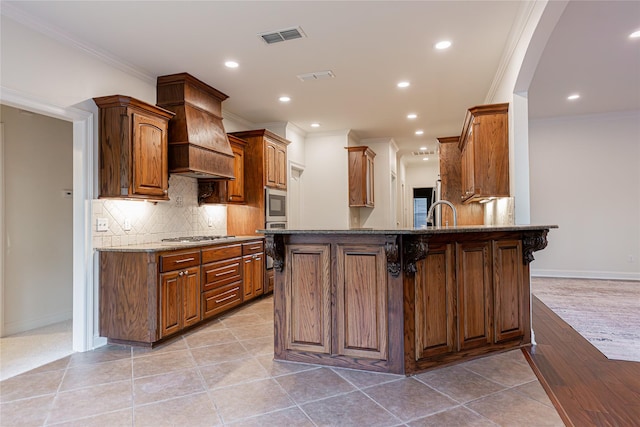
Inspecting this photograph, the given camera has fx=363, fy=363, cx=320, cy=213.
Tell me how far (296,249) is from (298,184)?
410 cm

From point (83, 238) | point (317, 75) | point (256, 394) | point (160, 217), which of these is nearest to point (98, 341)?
point (83, 238)

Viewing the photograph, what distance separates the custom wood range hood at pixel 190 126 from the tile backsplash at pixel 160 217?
489mm

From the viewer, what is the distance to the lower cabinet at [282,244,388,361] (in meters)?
2.60

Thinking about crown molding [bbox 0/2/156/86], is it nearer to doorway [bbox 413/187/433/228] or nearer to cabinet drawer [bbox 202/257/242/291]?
cabinet drawer [bbox 202/257/242/291]

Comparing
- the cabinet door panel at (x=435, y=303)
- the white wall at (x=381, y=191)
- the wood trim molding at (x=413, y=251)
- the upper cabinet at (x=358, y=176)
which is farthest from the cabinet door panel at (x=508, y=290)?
the white wall at (x=381, y=191)

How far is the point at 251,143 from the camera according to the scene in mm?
5398

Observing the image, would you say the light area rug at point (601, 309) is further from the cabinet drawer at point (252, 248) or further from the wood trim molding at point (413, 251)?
the cabinet drawer at point (252, 248)

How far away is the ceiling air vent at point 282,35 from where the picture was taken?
316cm

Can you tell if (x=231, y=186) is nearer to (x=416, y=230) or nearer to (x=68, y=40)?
(x=68, y=40)

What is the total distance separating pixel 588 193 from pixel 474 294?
5001 mm

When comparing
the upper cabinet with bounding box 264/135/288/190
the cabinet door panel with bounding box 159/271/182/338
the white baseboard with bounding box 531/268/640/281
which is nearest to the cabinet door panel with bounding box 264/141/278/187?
the upper cabinet with bounding box 264/135/288/190

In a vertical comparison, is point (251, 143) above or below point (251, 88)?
below

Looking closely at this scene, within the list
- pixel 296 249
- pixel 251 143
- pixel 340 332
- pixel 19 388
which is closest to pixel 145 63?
pixel 251 143

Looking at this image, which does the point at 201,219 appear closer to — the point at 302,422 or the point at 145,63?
the point at 145,63
